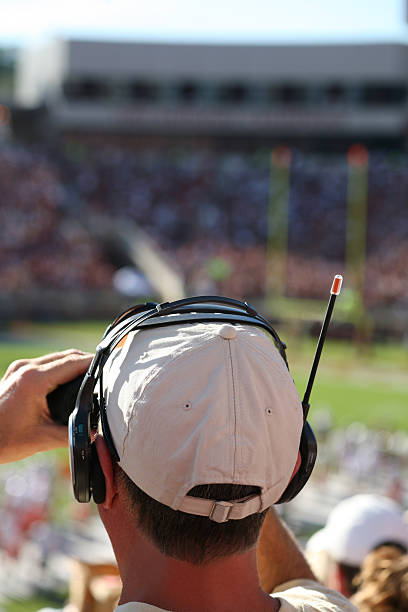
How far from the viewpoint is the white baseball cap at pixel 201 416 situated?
52.8 inches

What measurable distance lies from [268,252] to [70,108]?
680 inches

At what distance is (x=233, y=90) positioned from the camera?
159 feet

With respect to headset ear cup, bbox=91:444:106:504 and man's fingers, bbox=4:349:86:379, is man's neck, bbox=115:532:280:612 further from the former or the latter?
man's fingers, bbox=4:349:86:379

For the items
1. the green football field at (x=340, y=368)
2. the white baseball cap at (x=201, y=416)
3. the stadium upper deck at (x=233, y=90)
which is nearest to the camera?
the white baseball cap at (x=201, y=416)

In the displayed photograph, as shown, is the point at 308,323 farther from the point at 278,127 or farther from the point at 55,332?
the point at 278,127

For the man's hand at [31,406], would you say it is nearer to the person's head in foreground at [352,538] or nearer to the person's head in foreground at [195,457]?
the person's head in foreground at [195,457]

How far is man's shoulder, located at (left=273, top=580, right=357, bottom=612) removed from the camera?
1.49 metres

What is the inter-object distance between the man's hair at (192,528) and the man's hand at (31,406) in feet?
0.88

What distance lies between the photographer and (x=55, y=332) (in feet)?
86.6

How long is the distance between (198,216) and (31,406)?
119ft

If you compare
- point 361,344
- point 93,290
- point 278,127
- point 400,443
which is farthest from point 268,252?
point 400,443

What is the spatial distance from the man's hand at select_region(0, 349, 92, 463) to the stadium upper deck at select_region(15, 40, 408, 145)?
1831 inches

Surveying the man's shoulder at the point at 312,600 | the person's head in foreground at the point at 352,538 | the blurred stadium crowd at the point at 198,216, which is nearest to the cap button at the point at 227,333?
the man's shoulder at the point at 312,600

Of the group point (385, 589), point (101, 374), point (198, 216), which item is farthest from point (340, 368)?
point (101, 374)
